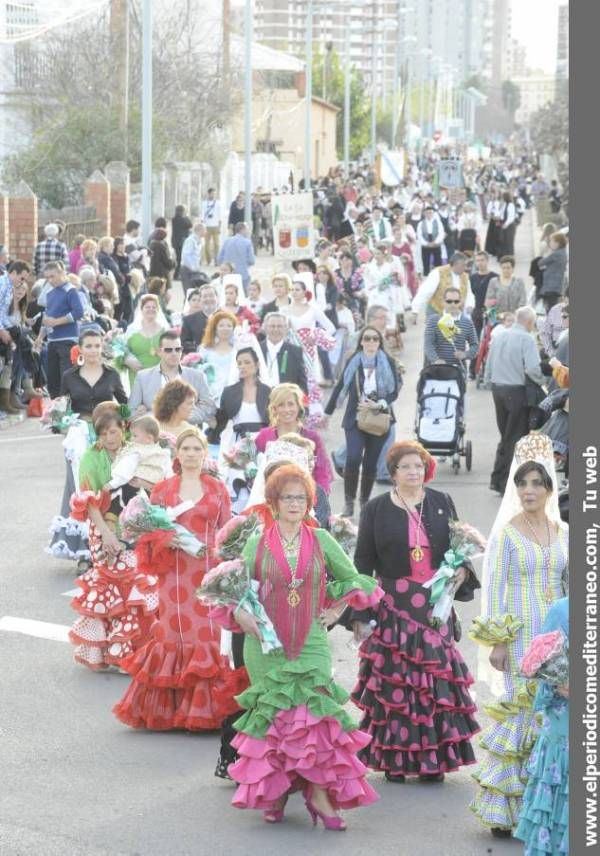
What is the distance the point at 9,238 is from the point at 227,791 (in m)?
24.7

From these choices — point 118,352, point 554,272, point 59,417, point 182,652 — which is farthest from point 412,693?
point 554,272

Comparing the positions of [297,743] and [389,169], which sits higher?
[389,169]

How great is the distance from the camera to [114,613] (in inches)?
445

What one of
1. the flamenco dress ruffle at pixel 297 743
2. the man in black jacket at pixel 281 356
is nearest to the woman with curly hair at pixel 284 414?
the flamenco dress ruffle at pixel 297 743

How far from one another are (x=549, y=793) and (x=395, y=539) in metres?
1.84

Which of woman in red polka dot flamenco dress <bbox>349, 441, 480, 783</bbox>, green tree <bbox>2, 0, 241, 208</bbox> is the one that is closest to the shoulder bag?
woman in red polka dot flamenco dress <bbox>349, 441, 480, 783</bbox>

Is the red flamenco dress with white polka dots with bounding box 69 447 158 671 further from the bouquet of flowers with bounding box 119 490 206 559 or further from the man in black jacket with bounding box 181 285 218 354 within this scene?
the man in black jacket with bounding box 181 285 218 354

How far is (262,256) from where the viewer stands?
163 ft

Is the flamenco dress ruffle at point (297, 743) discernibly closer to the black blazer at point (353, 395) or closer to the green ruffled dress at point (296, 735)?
the green ruffled dress at point (296, 735)

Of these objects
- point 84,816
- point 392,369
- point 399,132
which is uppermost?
point 399,132

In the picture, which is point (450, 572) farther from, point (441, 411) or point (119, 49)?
point (119, 49)

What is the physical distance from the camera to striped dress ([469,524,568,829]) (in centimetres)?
808
